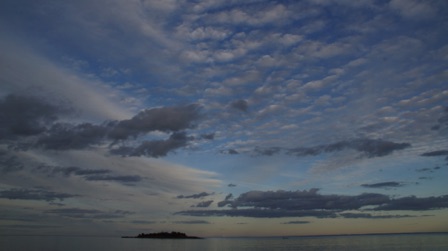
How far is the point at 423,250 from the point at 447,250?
793cm

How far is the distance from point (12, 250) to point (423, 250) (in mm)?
151478

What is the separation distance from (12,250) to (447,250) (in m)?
157

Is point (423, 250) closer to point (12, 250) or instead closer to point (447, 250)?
point (447, 250)

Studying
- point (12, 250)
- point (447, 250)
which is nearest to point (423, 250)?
point (447, 250)

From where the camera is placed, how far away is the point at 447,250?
433 feet

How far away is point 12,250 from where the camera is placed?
133125 millimetres

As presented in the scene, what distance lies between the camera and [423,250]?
449ft
